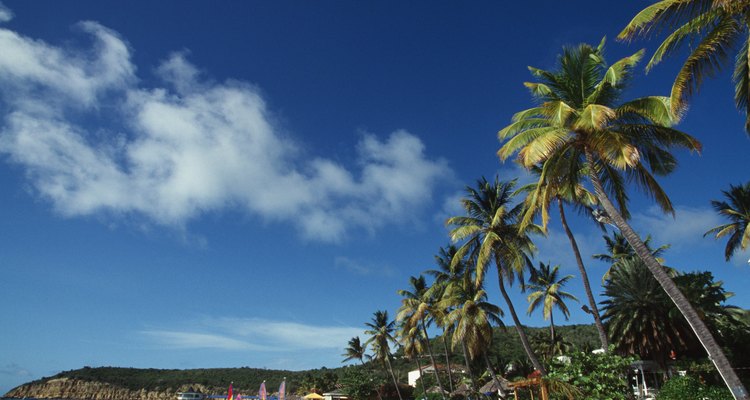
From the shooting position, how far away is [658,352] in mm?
23406

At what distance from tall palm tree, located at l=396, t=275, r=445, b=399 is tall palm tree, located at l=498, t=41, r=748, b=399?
2300 centimetres

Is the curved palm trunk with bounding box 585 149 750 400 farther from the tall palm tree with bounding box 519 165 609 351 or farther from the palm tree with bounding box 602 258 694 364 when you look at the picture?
the palm tree with bounding box 602 258 694 364

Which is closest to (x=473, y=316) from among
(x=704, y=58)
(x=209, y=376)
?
(x=704, y=58)

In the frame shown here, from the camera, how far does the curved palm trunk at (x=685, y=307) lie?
31.8 feet

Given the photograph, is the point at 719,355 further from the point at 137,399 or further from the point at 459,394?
the point at 137,399

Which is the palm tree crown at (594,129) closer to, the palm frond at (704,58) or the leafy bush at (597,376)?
the palm frond at (704,58)

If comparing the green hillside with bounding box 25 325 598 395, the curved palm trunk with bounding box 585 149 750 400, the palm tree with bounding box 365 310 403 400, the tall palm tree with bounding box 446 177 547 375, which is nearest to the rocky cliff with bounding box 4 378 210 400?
the green hillside with bounding box 25 325 598 395

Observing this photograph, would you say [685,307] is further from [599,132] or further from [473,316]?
[473,316]

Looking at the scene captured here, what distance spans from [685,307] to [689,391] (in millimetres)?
8538

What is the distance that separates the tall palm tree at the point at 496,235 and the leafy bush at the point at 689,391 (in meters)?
5.59

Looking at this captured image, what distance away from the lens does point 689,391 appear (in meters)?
16.5

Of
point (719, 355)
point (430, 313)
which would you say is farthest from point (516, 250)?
point (430, 313)

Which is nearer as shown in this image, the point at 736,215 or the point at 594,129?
the point at 594,129

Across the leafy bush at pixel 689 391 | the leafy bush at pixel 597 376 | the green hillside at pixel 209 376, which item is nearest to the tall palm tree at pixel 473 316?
the leafy bush at pixel 689 391
